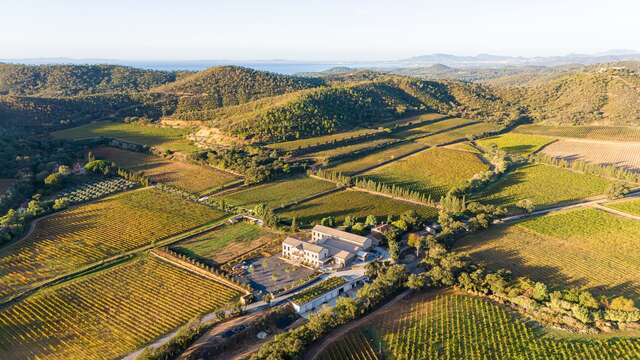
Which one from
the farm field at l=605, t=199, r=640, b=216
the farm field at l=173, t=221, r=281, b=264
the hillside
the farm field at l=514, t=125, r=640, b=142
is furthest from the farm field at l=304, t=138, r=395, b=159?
the hillside

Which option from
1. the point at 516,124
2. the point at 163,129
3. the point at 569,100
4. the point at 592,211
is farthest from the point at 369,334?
the point at 569,100

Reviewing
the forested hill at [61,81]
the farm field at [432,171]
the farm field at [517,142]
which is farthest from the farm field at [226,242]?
the forested hill at [61,81]

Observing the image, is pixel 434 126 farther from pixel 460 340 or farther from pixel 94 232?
pixel 94 232

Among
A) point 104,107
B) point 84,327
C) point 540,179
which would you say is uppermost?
point 104,107

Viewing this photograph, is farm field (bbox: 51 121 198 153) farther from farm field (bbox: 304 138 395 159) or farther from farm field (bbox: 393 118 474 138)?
farm field (bbox: 393 118 474 138)

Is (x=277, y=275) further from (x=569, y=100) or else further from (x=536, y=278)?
(x=569, y=100)
